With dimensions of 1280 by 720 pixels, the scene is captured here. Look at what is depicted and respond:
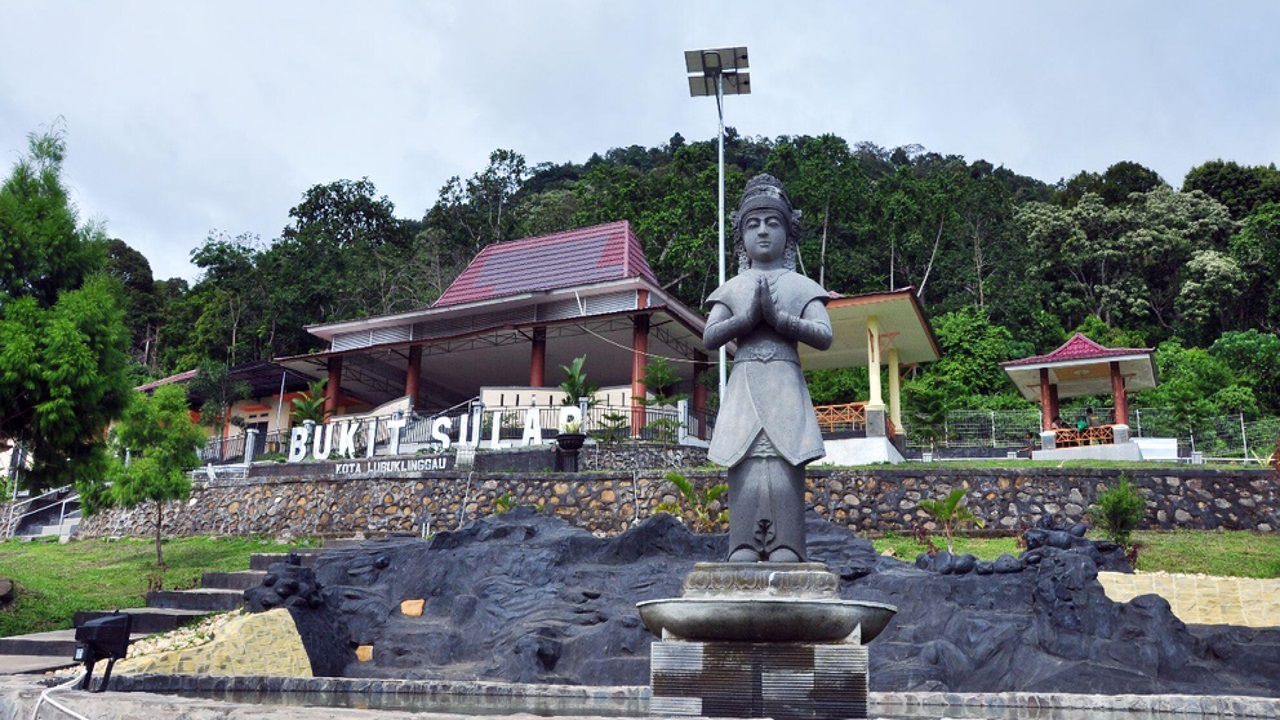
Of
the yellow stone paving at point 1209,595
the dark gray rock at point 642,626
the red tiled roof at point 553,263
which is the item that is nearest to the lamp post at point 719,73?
the red tiled roof at point 553,263

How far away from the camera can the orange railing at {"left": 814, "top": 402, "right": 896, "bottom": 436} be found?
21623 mm

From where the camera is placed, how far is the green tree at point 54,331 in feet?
37.8

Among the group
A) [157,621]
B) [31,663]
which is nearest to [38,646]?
[157,621]

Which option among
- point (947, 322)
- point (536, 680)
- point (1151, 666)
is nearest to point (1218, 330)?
point (947, 322)

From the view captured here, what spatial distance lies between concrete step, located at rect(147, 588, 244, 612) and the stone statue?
822cm

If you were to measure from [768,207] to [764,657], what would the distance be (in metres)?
2.97

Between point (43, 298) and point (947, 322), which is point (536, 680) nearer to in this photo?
point (43, 298)

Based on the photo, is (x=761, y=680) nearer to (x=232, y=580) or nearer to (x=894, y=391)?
(x=232, y=580)

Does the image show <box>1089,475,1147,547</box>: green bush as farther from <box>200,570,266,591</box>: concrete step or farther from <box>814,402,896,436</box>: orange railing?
<box>200,570,266,591</box>: concrete step

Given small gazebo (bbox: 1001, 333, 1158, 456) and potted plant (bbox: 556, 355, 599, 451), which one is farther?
small gazebo (bbox: 1001, 333, 1158, 456)

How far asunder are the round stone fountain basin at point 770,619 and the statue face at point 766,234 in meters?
2.43

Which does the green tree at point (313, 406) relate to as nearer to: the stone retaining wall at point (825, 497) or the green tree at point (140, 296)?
the stone retaining wall at point (825, 497)

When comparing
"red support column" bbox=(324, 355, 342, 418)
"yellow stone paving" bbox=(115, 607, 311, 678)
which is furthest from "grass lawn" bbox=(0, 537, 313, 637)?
"red support column" bbox=(324, 355, 342, 418)

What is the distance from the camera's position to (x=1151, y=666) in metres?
8.58
